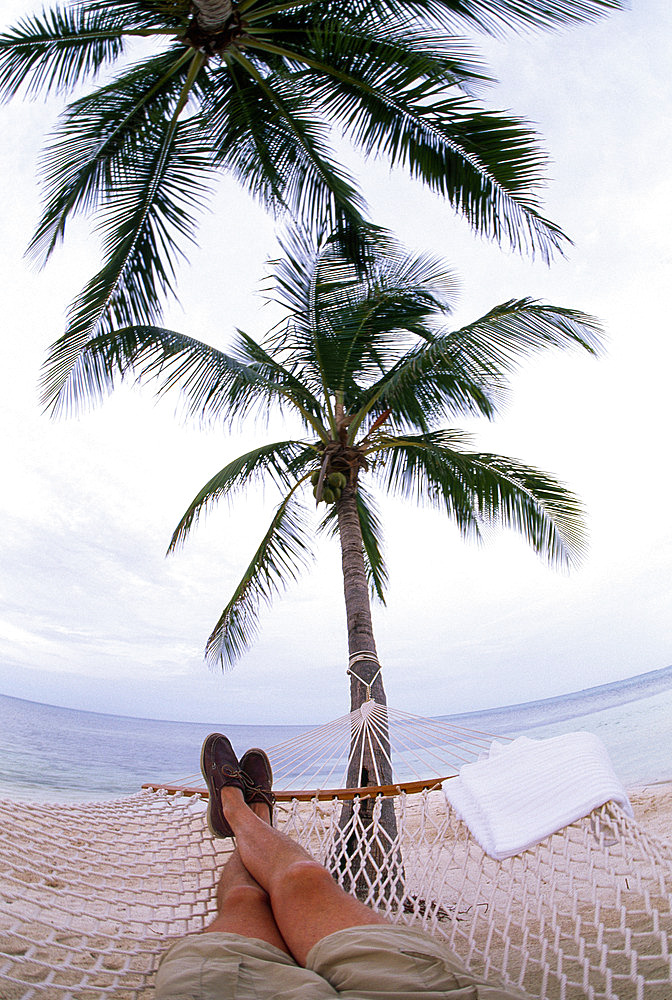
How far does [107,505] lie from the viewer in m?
14.7

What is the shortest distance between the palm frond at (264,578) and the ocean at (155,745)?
14.3 feet

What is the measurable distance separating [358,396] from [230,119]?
65.8 inches

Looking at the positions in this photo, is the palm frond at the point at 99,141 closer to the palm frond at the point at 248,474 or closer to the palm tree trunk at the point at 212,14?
the palm tree trunk at the point at 212,14

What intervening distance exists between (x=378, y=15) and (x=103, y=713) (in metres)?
27.8

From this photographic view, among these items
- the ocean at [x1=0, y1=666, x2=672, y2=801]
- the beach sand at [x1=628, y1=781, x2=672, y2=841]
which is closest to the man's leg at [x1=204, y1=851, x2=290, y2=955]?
the beach sand at [x1=628, y1=781, x2=672, y2=841]

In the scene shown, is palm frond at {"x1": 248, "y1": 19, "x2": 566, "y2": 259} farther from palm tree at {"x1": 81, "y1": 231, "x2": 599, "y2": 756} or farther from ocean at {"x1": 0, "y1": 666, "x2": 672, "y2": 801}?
ocean at {"x1": 0, "y1": 666, "x2": 672, "y2": 801}


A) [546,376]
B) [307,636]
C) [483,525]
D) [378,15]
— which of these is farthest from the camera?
[307,636]

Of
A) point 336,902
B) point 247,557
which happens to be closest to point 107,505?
point 247,557

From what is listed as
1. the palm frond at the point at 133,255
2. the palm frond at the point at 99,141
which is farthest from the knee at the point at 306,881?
the palm frond at the point at 99,141

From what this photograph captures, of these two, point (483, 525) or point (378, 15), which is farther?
point (483, 525)

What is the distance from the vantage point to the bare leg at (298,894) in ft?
3.35

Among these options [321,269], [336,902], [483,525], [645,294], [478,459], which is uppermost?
[645,294]

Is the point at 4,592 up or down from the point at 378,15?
down

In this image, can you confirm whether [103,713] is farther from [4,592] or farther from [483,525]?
[483,525]
